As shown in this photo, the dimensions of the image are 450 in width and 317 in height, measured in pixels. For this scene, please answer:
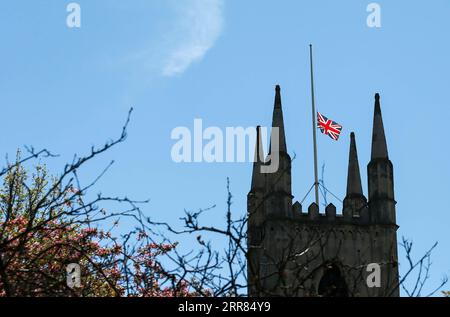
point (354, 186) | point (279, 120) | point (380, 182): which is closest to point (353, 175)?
point (354, 186)

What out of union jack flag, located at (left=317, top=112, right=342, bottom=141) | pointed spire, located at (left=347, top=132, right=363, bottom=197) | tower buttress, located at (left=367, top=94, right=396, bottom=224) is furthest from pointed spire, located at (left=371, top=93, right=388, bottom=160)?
union jack flag, located at (left=317, top=112, right=342, bottom=141)

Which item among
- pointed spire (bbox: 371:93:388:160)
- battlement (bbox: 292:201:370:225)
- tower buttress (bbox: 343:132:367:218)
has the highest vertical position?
pointed spire (bbox: 371:93:388:160)

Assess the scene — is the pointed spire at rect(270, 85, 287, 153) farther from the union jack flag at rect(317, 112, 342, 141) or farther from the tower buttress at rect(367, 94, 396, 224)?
the tower buttress at rect(367, 94, 396, 224)

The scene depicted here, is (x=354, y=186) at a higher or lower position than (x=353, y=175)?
lower

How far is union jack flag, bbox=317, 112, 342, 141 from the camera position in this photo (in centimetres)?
4338

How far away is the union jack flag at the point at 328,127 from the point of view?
43375 millimetres

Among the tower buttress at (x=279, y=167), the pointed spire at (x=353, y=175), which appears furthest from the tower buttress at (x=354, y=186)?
the tower buttress at (x=279, y=167)

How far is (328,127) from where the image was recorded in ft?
143

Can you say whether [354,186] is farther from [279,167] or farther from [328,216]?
[279,167]

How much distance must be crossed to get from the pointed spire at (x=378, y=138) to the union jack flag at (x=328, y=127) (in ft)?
13.3

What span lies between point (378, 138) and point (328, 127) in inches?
192

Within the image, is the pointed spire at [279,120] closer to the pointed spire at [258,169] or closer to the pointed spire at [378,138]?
the pointed spire at [258,169]

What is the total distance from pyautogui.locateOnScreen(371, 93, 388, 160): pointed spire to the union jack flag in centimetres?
406
